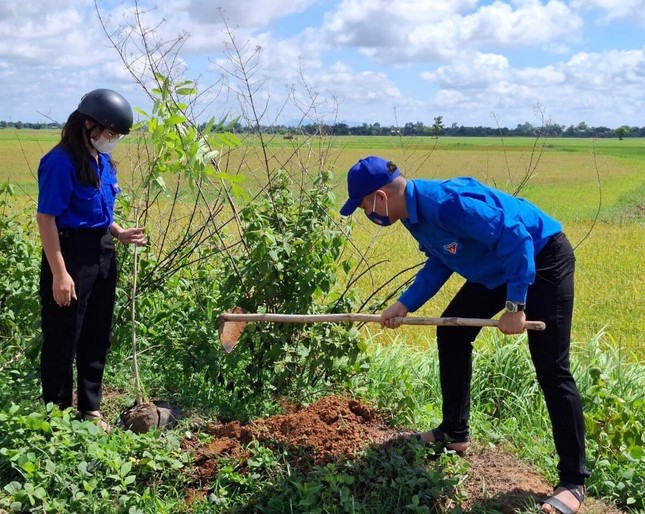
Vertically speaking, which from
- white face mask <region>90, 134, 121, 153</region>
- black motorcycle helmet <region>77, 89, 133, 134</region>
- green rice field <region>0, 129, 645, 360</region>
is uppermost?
black motorcycle helmet <region>77, 89, 133, 134</region>

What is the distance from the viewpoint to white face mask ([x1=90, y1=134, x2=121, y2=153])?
3.58 m

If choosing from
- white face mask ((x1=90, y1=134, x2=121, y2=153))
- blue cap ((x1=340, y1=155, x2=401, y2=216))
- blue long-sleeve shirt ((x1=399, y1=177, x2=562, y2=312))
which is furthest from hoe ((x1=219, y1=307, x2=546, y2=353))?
white face mask ((x1=90, y1=134, x2=121, y2=153))

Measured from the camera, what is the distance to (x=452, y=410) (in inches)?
140

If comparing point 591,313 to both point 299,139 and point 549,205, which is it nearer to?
point 299,139

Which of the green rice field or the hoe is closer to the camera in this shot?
the hoe

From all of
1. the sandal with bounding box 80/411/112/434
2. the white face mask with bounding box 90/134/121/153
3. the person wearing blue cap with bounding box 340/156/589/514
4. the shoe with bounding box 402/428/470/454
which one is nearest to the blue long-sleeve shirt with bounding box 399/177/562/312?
the person wearing blue cap with bounding box 340/156/589/514

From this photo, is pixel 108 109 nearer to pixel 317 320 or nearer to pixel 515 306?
pixel 317 320

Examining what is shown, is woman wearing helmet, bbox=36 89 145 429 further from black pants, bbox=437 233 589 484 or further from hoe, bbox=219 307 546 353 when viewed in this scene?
black pants, bbox=437 233 589 484

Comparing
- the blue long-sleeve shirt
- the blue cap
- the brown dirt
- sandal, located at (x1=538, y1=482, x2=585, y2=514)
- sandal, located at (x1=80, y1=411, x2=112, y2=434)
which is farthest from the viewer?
sandal, located at (x1=80, y1=411, x2=112, y2=434)

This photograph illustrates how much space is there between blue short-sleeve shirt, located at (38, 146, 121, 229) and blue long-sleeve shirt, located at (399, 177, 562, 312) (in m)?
1.68

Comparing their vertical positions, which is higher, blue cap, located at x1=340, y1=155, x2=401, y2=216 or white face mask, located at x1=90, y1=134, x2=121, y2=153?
white face mask, located at x1=90, y1=134, x2=121, y2=153

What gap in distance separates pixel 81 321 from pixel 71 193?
0.74 meters

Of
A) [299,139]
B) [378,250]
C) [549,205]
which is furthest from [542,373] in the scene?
[549,205]

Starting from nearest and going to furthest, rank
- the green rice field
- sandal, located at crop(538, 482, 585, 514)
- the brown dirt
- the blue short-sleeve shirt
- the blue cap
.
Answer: the blue cap → sandal, located at crop(538, 482, 585, 514) → the brown dirt → the blue short-sleeve shirt → the green rice field
